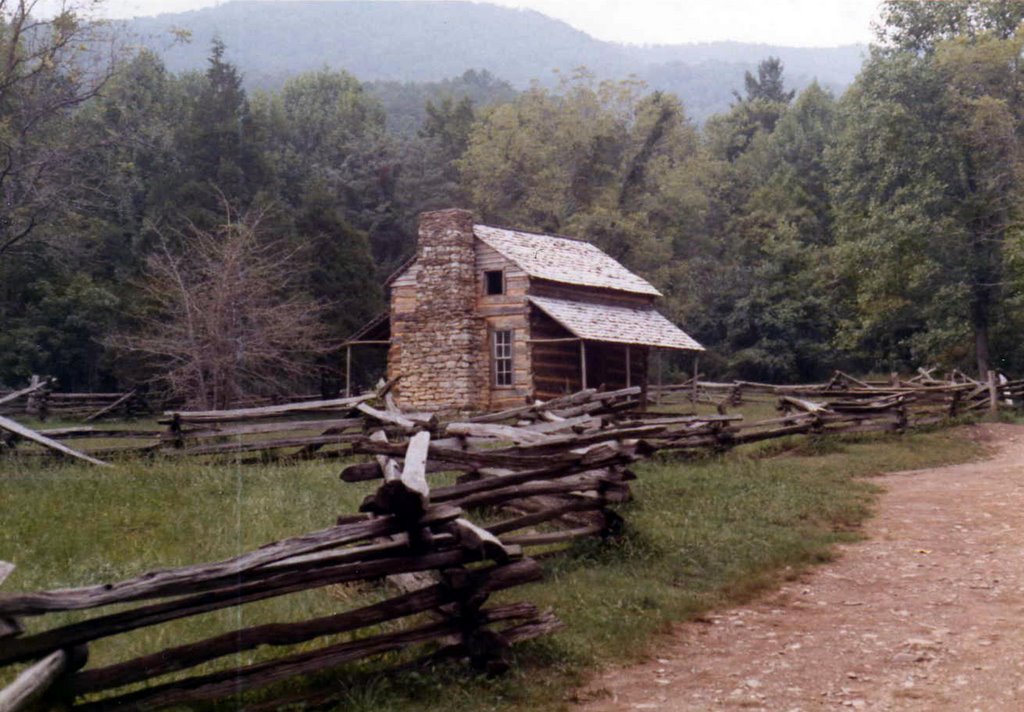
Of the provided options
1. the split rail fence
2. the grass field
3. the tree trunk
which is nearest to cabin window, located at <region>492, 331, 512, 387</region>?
the grass field

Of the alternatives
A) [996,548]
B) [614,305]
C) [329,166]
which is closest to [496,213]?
[329,166]

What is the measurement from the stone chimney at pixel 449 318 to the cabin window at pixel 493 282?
1.10 feet

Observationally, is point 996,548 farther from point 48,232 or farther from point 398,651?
point 48,232

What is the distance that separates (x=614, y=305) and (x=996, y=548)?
2062cm

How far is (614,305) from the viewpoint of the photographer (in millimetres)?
30438

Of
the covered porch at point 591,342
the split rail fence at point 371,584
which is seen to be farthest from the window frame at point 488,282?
the split rail fence at point 371,584

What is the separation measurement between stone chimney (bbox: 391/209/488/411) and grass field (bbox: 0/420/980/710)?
13.5 meters

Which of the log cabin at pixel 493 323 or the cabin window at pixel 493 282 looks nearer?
the log cabin at pixel 493 323

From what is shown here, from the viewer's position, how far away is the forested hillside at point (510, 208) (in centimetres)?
2639

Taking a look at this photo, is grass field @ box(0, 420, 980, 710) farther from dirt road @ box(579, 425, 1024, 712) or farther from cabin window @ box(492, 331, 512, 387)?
cabin window @ box(492, 331, 512, 387)

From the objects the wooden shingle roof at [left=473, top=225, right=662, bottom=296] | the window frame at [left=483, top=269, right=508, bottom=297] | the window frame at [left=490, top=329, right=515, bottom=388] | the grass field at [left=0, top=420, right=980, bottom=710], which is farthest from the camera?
the wooden shingle roof at [left=473, top=225, right=662, bottom=296]

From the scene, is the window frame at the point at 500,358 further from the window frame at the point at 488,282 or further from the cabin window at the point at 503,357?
the window frame at the point at 488,282

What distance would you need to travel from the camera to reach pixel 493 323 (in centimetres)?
2848

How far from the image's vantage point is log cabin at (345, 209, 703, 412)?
28031 mm
